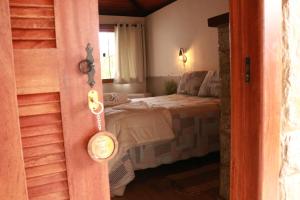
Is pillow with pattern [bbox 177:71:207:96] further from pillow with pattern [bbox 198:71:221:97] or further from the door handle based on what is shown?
the door handle

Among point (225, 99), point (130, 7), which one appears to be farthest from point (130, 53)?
point (225, 99)

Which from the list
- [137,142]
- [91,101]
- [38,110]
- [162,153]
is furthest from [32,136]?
[162,153]

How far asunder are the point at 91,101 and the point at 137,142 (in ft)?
5.79

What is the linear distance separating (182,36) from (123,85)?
188 centimetres

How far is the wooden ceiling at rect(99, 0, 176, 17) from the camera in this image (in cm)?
533

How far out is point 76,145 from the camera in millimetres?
675

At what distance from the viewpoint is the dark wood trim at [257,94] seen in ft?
2.31

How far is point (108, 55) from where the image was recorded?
19.2 feet

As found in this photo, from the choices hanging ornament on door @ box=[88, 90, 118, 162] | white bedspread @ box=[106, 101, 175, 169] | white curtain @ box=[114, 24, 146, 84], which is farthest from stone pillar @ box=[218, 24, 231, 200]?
white curtain @ box=[114, 24, 146, 84]

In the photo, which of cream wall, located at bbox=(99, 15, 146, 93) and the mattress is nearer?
the mattress

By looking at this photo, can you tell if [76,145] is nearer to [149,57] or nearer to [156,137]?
[156,137]

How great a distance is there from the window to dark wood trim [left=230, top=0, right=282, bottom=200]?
517cm

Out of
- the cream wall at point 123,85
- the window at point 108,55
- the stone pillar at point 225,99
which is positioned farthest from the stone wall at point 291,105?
the window at point 108,55

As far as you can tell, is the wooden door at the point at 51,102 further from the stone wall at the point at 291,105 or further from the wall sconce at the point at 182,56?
the wall sconce at the point at 182,56
